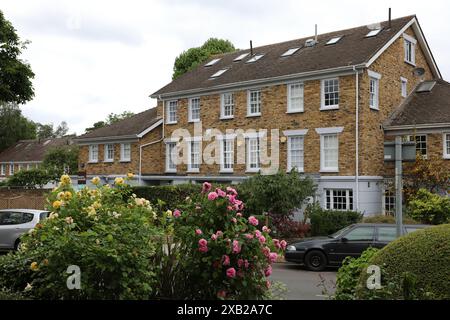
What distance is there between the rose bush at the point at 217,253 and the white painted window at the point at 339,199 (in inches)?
750

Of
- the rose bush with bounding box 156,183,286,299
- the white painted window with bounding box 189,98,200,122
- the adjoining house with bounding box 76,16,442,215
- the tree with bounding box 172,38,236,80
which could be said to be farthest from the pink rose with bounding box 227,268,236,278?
the tree with bounding box 172,38,236,80

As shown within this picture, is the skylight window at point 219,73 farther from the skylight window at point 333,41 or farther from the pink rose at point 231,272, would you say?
the pink rose at point 231,272

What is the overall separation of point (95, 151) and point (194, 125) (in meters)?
9.13

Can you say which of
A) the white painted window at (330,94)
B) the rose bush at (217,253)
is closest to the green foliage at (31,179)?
the white painted window at (330,94)

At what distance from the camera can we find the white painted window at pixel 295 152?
26.8 meters

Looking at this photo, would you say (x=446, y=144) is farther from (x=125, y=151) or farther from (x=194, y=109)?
(x=125, y=151)

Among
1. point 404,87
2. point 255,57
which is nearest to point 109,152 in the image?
point 255,57

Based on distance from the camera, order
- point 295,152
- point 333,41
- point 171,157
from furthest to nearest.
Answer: point 171,157 → point 333,41 → point 295,152

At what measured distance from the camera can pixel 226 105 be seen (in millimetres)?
30531

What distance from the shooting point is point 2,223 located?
1794 cm

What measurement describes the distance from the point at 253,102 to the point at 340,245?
15270 millimetres

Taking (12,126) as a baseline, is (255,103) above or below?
below

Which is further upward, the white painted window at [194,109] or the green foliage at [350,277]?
the white painted window at [194,109]
